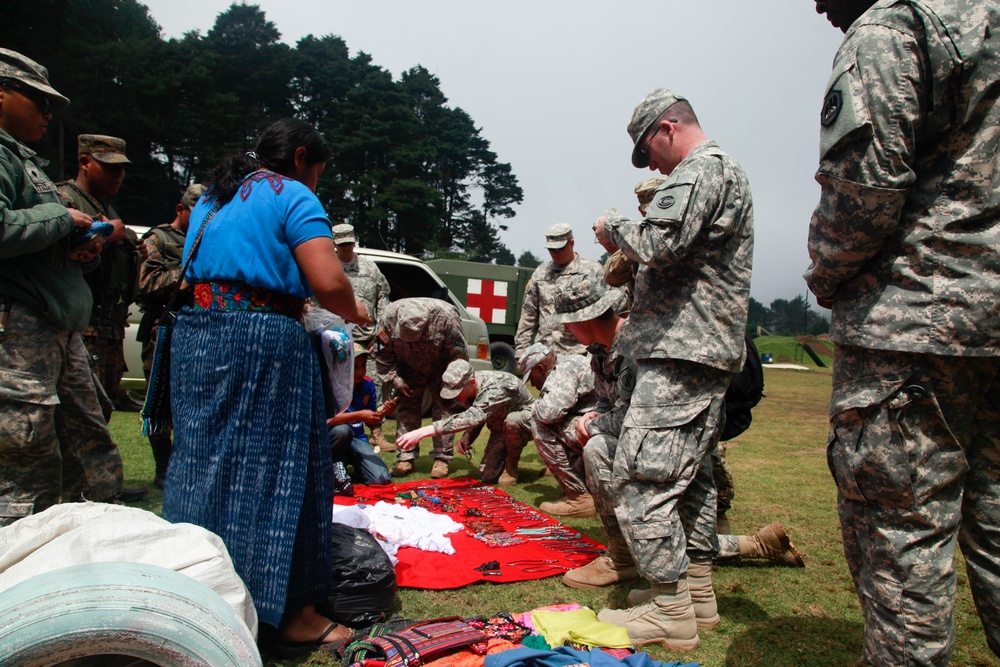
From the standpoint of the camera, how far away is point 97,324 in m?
4.21

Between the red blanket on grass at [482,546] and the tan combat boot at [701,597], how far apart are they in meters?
0.79

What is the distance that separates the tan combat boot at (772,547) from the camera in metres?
3.22

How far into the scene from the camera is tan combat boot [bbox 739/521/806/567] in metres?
3.22

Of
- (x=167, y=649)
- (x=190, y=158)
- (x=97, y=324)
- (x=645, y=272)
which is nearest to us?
(x=167, y=649)

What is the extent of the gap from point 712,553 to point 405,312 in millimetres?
3525

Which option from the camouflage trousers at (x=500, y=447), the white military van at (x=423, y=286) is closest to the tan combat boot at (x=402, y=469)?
the camouflage trousers at (x=500, y=447)

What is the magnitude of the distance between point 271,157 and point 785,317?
43649 mm

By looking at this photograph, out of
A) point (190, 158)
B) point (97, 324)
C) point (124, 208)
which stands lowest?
point (97, 324)

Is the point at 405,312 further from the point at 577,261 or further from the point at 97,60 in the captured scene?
the point at 97,60

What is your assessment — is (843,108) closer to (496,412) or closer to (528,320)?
(496,412)

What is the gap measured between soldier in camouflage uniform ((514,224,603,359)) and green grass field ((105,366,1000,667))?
4.39 ft

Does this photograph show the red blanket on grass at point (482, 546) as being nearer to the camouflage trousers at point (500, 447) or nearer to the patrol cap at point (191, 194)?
the camouflage trousers at point (500, 447)

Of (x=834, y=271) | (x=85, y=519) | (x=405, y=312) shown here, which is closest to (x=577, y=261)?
(x=405, y=312)

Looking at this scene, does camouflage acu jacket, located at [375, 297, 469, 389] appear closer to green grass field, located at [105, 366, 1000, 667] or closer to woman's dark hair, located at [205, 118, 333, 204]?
green grass field, located at [105, 366, 1000, 667]
